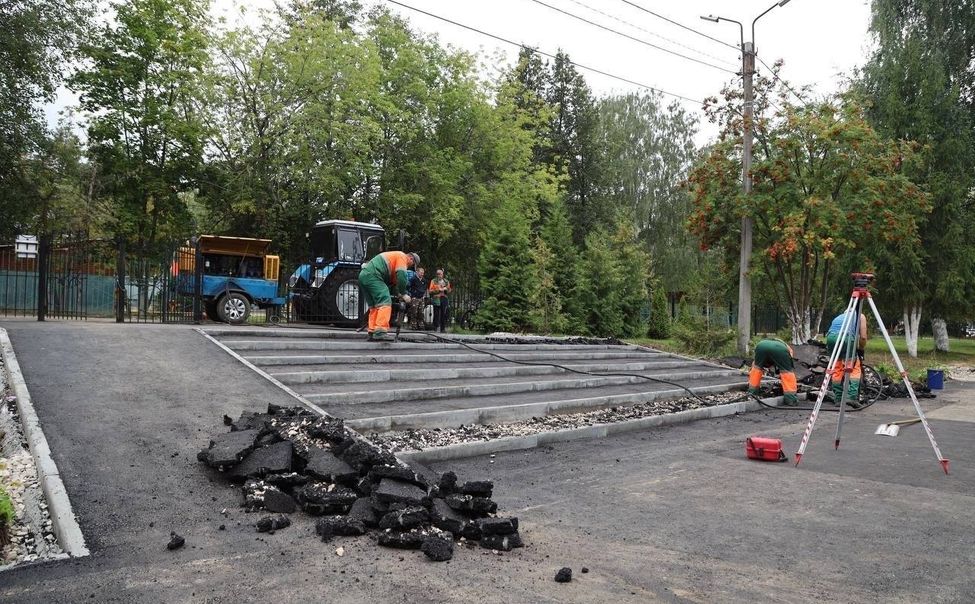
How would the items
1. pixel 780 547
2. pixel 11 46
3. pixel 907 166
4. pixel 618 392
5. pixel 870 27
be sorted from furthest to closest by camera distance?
pixel 870 27, pixel 907 166, pixel 11 46, pixel 618 392, pixel 780 547

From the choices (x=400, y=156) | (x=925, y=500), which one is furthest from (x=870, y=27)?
(x=925, y=500)

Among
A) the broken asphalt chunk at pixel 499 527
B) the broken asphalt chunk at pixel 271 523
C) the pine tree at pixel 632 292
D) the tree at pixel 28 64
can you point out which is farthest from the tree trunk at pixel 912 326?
the tree at pixel 28 64

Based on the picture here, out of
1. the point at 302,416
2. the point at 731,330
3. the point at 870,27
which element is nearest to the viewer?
the point at 302,416

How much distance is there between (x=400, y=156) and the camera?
2769 cm

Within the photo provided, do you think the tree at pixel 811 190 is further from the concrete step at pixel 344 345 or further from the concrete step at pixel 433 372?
the concrete step at pixel 344 345

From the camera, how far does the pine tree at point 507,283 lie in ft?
79.9

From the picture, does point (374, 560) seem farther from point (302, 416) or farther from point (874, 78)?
point (874, 78)

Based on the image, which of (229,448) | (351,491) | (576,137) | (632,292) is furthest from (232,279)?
(576,137)

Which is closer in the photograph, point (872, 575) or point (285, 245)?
point (872, 575)

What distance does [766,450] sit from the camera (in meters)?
7.94

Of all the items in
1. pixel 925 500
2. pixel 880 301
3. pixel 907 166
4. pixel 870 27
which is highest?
pixel 870 27

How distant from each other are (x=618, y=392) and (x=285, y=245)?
15.3m

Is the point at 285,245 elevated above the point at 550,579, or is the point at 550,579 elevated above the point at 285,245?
the point at 285,245

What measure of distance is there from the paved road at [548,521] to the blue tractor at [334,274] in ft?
25.1
